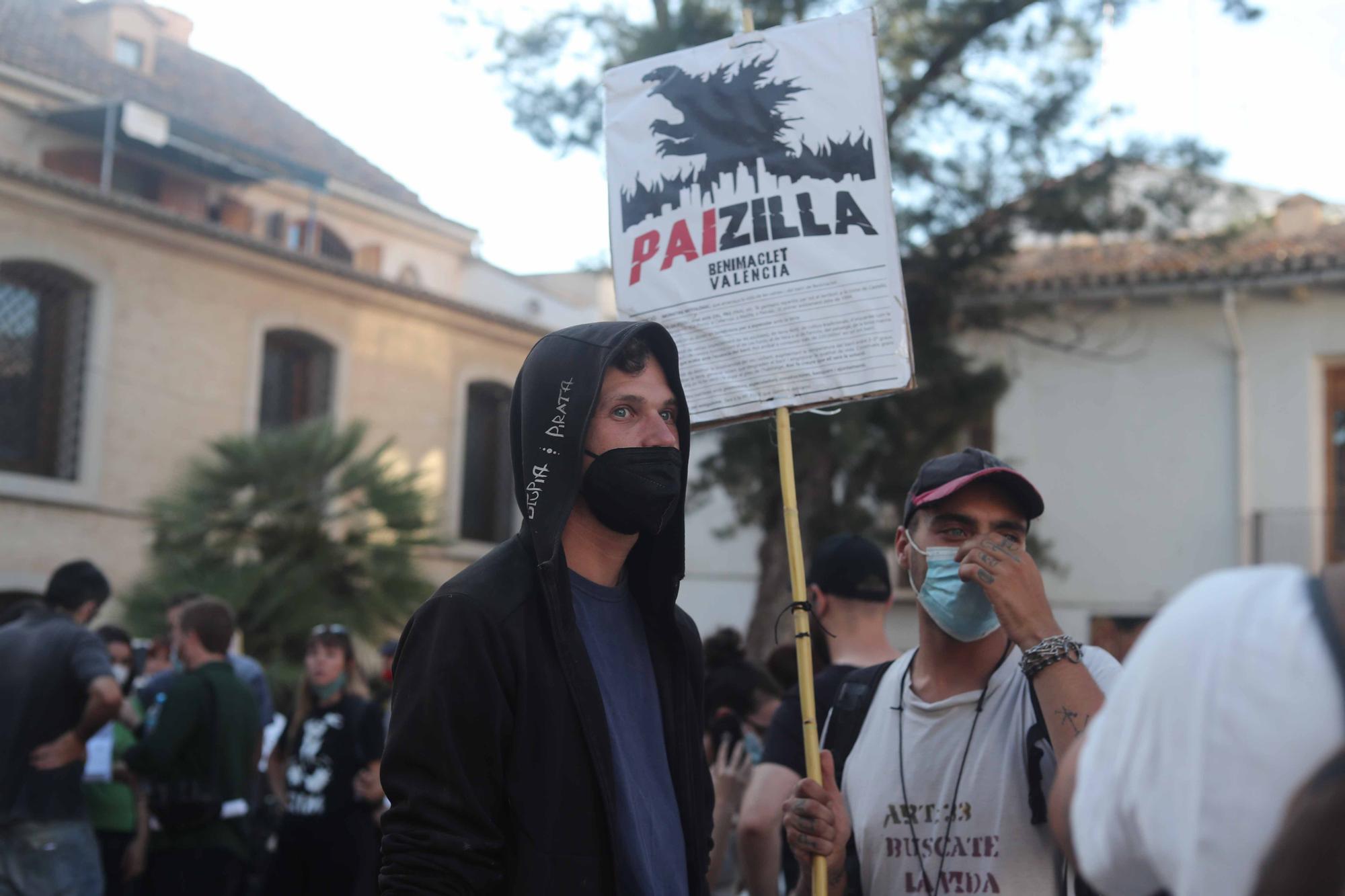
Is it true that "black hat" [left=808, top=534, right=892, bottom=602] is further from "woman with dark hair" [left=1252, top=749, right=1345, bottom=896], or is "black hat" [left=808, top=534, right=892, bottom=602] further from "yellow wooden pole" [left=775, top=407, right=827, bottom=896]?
"woman with dark hair" [left=1252, top=749, right=1345, bottom=896]

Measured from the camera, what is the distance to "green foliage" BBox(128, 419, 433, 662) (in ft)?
47.1

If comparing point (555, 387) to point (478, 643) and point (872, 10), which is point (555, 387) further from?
point (872, 10)

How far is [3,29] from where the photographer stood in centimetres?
2312

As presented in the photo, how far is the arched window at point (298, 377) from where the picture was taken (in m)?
21.2

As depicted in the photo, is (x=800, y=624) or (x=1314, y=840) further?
(x=800, y=624)

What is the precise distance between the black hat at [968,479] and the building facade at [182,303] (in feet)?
44.5

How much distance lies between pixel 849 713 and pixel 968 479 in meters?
0.61

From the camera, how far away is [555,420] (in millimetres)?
2658

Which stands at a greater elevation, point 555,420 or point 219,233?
point 219,233

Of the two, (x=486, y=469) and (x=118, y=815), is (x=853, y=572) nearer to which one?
(x=118, y=815)

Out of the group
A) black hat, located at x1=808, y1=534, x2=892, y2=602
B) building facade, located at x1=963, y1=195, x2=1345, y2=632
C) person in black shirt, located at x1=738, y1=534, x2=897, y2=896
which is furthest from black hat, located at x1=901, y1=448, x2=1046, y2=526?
building facade, located at x1=963, y1=195, x2=1345, y2=632

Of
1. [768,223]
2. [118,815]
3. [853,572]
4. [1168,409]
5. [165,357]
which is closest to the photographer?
[768,223]

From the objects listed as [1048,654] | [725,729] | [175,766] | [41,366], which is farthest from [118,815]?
[41,366]

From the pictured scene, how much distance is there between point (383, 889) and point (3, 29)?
2448cm
